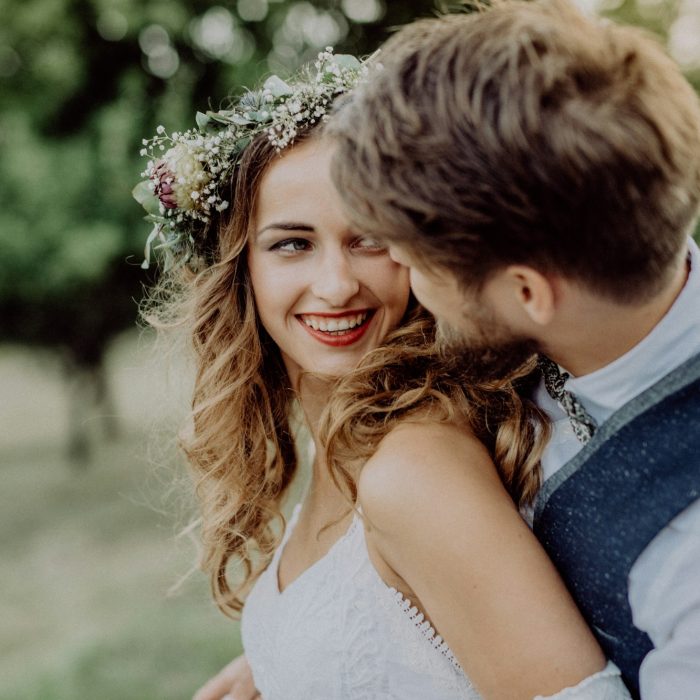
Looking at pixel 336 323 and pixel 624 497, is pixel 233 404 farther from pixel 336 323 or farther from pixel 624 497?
pixel 624 497

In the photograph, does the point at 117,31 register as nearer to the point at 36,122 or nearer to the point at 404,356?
the point at 36,122

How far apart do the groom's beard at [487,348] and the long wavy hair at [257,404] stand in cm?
23

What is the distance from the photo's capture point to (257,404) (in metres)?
3.26

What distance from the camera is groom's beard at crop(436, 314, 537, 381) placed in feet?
6.43

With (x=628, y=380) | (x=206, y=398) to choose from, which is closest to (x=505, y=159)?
(x=628, y=380)

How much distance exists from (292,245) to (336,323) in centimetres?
28

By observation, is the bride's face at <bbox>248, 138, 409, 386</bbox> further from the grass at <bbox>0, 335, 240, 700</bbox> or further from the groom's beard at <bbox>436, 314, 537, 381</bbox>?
the grass at <bbox>0, 335, 240, 700</bbox>

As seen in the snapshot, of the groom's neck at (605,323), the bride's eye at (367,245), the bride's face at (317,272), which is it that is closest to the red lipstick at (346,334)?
the bride's face at (317,272)

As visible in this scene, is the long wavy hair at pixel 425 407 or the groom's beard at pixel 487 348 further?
the long wavy hair at pixel 425 407

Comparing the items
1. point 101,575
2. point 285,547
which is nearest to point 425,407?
point 285,547

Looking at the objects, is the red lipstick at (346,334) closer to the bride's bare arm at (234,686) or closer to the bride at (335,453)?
the bride at (335,453)

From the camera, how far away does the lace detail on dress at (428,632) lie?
89.7 inches

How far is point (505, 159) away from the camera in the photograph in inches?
66.9

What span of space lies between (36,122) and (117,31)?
53.0 inches
